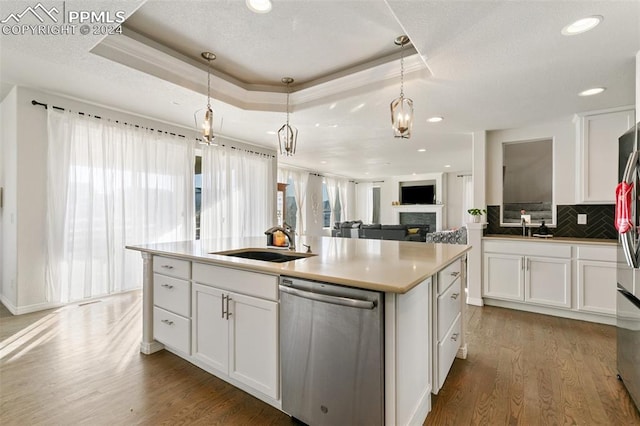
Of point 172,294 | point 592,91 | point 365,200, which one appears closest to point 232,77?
point 172,294

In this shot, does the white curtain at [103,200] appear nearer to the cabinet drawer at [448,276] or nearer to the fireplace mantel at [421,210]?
the cabinet drawer at [448,276]

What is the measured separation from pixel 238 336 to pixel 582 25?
289 centimetres

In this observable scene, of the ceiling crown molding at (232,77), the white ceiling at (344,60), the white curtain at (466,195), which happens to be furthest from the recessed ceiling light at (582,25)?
the white curtain at (466,195)

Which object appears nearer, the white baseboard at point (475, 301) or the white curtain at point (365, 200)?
the white baseboard at point (475, 301)

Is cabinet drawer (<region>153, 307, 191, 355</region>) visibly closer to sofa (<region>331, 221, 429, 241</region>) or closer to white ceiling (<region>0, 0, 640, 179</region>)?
white ceiling (<region>0, 0, 640, 179</region>)

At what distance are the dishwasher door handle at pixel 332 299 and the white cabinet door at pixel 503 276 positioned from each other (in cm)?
321

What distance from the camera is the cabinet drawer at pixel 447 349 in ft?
6.26

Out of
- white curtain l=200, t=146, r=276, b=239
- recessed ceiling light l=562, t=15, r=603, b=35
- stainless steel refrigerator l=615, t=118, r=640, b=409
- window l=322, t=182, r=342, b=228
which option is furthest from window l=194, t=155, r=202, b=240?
window l=322, t=182, r=342, b=228

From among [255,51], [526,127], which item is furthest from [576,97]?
[255,51]

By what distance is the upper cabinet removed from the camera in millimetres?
3324

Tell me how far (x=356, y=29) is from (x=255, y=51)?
2.99 ft

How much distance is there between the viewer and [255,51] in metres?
2.66

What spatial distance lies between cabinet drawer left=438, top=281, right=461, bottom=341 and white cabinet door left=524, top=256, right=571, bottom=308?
6.25 feet

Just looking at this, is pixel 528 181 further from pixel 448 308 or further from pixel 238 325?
pixel 238 325
